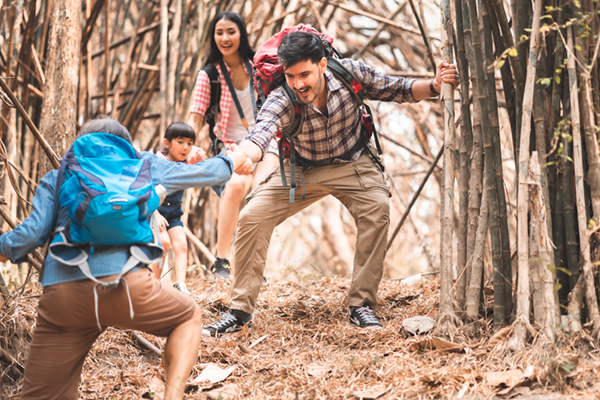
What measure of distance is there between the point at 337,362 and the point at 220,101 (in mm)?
2056

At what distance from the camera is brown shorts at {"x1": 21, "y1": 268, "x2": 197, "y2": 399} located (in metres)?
1.61

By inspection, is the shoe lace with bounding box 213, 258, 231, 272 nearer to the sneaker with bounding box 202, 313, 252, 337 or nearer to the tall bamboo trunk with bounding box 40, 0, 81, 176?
the sneaker with bounding box 202, 313, 252, 337

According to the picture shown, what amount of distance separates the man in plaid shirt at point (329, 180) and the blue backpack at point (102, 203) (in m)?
1.01

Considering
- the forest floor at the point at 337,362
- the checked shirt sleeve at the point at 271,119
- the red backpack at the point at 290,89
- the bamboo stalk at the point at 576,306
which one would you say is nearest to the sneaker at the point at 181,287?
the forest floor at the point at 337,362

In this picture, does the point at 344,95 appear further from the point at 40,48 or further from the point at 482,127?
the point at 40,48

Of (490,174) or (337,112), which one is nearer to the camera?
(490,174)

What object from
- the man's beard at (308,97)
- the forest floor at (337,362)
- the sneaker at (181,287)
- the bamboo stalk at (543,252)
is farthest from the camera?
the sneaker at (181,287)

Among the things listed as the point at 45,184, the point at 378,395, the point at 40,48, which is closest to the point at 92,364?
the point at 45,184

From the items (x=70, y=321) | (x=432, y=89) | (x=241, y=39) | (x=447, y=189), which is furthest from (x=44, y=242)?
(x=241, y=39)

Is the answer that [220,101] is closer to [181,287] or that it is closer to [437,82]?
[181,287]

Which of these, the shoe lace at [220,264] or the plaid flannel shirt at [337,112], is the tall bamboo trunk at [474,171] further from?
the shoe lace at [220,264]

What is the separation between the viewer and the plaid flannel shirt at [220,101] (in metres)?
3.54

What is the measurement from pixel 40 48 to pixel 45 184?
9.20 ft

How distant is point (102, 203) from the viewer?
1532mm
